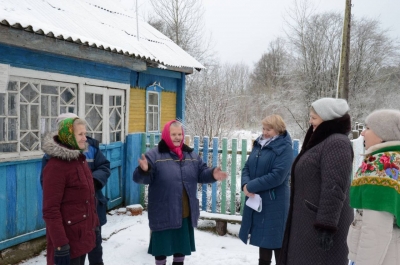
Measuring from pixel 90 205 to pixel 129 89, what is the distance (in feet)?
13.2

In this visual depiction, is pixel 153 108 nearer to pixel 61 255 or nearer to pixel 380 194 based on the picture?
pixel 61 255

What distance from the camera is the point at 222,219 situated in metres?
5.09

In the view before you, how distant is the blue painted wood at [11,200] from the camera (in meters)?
3.96

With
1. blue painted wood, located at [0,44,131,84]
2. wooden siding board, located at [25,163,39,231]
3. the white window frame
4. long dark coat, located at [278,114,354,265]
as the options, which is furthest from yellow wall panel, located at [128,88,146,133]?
long dark coat, located at [278,114,354,265]

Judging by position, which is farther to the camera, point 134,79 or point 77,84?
point 134,79

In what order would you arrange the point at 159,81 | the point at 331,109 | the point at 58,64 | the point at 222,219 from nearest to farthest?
1. the point at 331,109
2. the point at 58,64
3. the point at 222,219
4. the point at 159,81

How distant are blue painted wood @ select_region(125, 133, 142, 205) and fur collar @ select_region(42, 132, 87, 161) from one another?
3434mm

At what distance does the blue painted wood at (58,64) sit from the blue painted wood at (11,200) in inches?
50.3

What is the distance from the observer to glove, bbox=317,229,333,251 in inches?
89.7

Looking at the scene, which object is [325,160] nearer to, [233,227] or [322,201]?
[322,201]

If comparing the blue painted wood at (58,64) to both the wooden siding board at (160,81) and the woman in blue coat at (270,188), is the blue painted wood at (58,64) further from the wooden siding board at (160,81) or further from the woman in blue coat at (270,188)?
the woman in blue coat at (270,188)

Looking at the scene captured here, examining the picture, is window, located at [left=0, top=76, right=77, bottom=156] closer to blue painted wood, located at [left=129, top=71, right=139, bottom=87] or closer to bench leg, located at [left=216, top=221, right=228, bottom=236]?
blue painted wood, located at [left=129, top=71, right=139, bottom=87]

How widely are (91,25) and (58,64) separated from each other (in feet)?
4.29

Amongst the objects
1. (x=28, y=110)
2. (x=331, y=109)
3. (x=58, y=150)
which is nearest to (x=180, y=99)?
(x=28, y=110)
